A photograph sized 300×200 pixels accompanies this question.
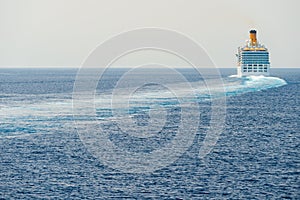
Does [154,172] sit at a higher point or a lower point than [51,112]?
lower

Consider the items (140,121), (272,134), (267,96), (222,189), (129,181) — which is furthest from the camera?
(267,96)

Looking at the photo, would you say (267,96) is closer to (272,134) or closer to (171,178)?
(272,134)

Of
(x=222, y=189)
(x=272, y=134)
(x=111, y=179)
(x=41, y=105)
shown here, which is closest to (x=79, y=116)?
(x=41, y=105)

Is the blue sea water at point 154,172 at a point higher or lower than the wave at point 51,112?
lower

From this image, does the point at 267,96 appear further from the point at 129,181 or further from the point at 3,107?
the point at 129,181

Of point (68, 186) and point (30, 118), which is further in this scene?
point (30, 118)

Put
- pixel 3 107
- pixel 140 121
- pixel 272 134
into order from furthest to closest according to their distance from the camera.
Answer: pixel 3 107 → pixel 140 121 → pixel 272 134

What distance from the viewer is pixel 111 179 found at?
42.5 m

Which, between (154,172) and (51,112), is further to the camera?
(51,112)

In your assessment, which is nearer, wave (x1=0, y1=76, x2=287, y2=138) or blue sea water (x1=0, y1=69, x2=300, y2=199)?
blue sea water (x1=0, y1=69, x2=300, y2=199)

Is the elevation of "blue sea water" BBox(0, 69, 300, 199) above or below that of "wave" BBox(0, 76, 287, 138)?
below

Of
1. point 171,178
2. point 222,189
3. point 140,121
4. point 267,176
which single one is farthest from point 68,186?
point 140,121

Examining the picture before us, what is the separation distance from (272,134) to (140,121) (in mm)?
18696

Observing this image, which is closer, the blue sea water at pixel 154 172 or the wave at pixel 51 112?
the blue sea water at pixel 154 172
